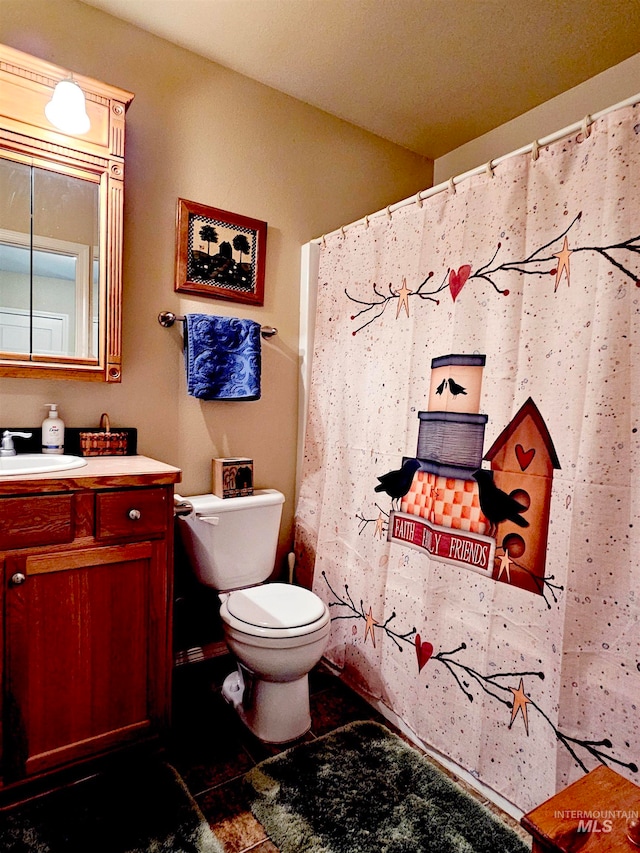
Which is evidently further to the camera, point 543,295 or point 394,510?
point 394,510

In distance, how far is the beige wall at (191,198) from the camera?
1752mm

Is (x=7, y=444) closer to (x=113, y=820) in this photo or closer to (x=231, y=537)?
(x=231, y=537)

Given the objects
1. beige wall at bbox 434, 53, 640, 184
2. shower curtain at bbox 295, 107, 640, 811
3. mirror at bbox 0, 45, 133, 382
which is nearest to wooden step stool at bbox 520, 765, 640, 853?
shower curtain at bbox 295, 107, 640, 811

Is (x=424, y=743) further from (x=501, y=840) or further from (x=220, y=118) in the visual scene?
(x=220, y=118)

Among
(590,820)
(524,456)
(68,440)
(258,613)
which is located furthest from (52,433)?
(590,820)

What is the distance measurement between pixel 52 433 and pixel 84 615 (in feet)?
2.08

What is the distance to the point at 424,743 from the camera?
1.61 m

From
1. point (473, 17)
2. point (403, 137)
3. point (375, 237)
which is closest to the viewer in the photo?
point (473, 17)

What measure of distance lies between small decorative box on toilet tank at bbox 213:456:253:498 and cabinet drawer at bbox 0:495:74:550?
0.72m

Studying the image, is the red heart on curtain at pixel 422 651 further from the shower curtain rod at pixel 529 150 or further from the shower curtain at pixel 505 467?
the shower curtain rod at pixel 529 150

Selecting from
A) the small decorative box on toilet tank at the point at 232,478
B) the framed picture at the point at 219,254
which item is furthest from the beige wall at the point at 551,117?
the small decorative box on toilet tank at the point at 232,478

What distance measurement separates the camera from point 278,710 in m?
1.65

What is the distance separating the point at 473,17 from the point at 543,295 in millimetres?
1164

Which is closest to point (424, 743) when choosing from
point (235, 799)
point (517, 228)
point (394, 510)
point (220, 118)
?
point (235, 799)
